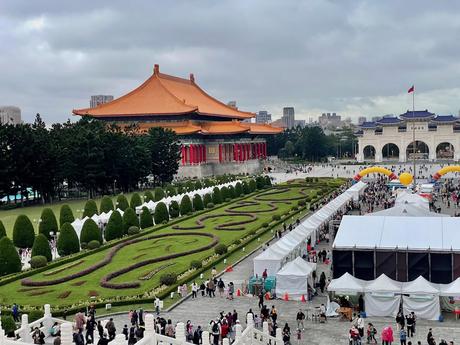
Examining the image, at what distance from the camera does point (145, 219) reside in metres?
45.9

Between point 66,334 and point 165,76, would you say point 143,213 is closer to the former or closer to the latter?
point 66,334

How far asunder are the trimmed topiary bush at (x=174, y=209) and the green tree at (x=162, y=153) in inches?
967

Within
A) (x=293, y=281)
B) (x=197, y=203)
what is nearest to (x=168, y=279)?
(x=293, y=281)

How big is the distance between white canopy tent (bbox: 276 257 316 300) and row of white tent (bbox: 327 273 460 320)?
1.67 metres

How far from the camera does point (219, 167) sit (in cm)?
10369

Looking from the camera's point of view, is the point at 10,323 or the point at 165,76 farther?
the point at 165,76

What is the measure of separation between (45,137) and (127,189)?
44.4 feet

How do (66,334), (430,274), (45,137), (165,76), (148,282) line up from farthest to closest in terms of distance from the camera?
(165,76) → (45,137) → (148,282) → (430,274) → (66,334)

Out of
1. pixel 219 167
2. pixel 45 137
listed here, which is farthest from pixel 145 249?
pixel 219 167

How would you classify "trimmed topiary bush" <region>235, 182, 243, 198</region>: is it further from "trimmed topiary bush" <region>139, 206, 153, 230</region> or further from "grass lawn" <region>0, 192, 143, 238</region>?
"trimmed topiary bush" <region>139, 206, 153, 230</region>

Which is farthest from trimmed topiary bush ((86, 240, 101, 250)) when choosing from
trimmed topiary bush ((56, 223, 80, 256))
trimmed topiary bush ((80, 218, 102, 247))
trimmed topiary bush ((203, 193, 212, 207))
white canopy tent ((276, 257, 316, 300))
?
trimmed topiary bush ((203, 193, 212, 207))

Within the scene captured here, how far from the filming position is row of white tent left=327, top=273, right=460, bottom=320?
24.0 metres

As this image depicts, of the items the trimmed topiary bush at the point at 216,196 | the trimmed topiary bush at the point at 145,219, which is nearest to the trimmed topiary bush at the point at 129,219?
the trimmed topiary bush at the point at 145,219

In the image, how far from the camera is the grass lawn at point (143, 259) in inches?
1086
